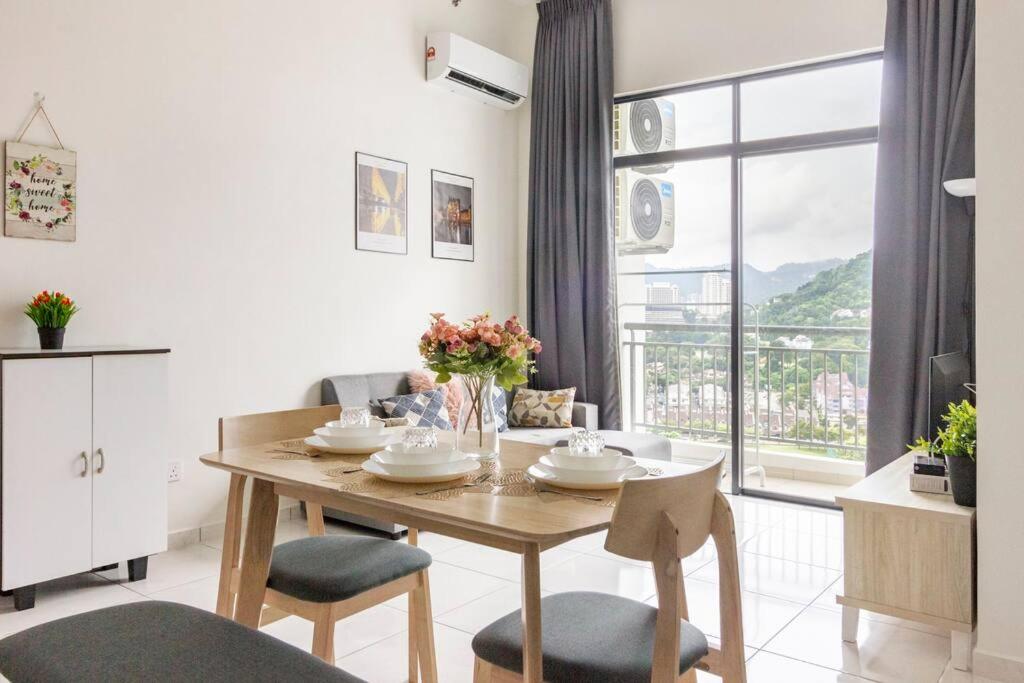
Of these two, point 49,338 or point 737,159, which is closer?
point 49,338

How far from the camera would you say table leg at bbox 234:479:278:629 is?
6.09 ft

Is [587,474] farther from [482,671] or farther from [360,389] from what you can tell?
[360,389]

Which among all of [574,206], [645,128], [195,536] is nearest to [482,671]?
[195,536]

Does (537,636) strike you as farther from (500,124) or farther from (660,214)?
(500,124)

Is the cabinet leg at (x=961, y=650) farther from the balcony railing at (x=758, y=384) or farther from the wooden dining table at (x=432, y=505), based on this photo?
the balcony railing at (x=758, y=384)

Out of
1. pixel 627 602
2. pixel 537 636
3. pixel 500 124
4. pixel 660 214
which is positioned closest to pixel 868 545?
pixel 627 602

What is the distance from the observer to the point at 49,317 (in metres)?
2.88

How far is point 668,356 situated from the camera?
511 centimetres

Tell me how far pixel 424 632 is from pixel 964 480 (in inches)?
72.0

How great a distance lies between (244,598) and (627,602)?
3.12ft

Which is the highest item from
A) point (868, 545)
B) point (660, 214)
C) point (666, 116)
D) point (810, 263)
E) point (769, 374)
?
point (666, 116)

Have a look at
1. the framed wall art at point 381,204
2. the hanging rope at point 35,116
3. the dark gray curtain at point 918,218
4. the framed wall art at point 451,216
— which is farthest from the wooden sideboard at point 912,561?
the hanging rope at point 35,116

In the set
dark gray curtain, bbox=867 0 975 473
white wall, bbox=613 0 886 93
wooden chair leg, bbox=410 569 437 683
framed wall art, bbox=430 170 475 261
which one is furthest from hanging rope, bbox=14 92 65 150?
dark gray curtain, bbox=867 0 975 473

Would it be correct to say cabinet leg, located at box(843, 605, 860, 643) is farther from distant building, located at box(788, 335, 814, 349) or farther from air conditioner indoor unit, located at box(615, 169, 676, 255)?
air conditioner indoor unit, located at box(615, 169, 676, 255)
